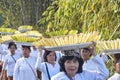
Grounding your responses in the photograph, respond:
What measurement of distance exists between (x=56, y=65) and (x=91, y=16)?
2566 mm

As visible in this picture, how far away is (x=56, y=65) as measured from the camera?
30.9 ft

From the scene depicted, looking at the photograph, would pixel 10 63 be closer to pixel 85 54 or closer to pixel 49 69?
pixel 49 69

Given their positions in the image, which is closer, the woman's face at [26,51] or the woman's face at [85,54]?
the woman's face at [85,54]

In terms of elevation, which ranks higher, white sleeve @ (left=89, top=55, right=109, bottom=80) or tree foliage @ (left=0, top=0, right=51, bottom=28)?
tree foliage @ (left=0, top=0, right=51, bottom=28)

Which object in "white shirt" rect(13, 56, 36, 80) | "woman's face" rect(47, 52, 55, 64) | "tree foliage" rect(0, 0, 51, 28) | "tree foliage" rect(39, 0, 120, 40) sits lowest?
"white shirt" rect(13, 56, 36, 80)

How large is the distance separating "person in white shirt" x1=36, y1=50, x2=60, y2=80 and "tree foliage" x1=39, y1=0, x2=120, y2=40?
1722 millimetres

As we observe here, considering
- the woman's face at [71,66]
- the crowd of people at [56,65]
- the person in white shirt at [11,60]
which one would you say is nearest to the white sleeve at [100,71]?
the crowd of people at [56,65]

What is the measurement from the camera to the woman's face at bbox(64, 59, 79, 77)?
664cm

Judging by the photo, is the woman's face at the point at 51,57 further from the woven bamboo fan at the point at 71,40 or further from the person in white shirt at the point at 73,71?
the person in white shirt at the point at 73,71

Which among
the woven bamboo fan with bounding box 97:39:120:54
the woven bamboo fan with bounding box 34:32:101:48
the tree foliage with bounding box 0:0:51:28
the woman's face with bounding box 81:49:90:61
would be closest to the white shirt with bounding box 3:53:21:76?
the woman's face with bounding box 81:49:90:61

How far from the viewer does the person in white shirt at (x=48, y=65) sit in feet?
30.4

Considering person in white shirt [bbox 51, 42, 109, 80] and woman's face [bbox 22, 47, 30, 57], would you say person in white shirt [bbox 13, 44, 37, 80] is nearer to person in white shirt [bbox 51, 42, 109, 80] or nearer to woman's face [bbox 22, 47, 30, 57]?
woman's face [bbox 22, 47, 30, 57]

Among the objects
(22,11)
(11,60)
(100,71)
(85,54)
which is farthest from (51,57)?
(22,11)

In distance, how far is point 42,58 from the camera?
9.58m
